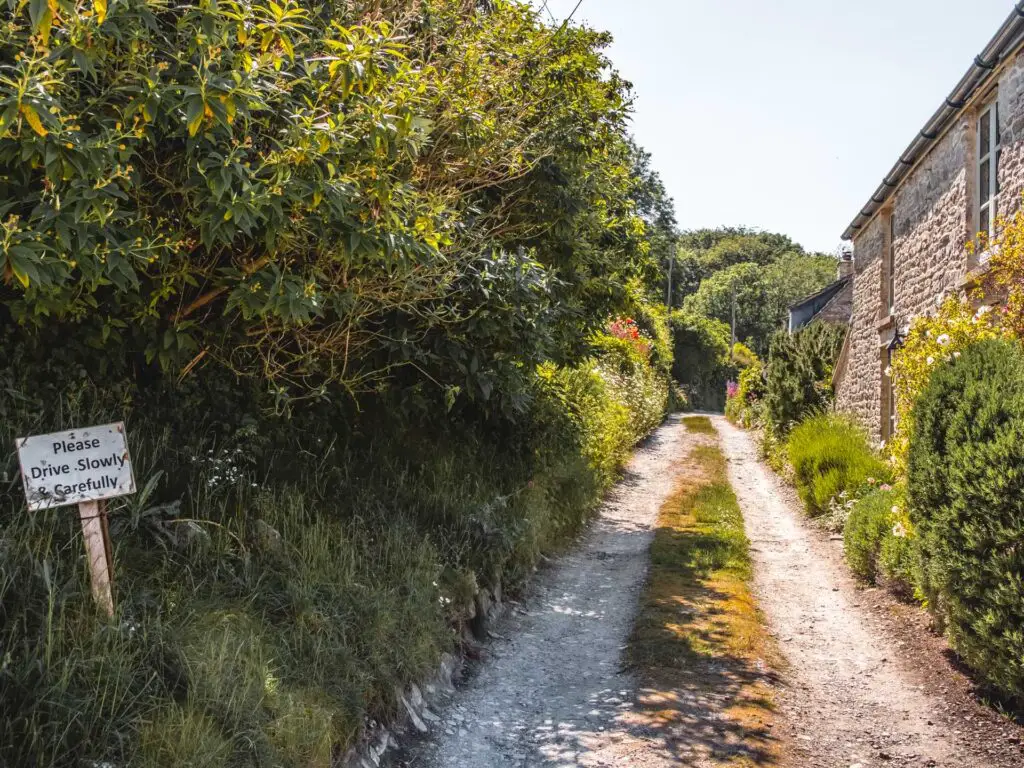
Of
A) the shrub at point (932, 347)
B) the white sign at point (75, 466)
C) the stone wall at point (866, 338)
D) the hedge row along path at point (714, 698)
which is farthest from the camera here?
the stone wall at point (866, 338)

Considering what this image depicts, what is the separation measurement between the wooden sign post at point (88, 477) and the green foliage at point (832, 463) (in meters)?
9.70

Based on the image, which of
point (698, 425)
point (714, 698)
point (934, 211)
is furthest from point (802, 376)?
point (714, 698)

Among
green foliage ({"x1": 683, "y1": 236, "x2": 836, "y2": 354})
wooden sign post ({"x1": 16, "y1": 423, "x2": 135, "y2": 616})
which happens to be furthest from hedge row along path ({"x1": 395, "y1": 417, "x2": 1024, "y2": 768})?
green foliage ({"x1": 683, "y1": 236, "x2": 836, "y2": 354})

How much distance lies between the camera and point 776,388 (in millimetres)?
19500

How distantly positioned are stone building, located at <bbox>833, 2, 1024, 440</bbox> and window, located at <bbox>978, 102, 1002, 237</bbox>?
0.01m

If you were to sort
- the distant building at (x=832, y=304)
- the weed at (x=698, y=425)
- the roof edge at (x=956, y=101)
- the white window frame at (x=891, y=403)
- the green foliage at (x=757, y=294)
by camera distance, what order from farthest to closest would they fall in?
the green foliage at (x=757, y=294) → the distant building at (x=832, y=304) → the weed at (x=698, y=425) → the white window frame at (x=891, y=403) → the roof edge at (x=956, y=101)

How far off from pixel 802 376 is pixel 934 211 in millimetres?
8367

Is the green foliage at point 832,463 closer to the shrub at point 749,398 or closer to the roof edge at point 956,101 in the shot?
the roof edge at point 956,101

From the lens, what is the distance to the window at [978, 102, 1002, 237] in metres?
8.18

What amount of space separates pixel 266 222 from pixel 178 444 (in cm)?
201

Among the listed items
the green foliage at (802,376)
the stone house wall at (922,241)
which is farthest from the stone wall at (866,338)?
the green foliage at (802,376)

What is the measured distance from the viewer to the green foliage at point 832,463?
37.7 feet

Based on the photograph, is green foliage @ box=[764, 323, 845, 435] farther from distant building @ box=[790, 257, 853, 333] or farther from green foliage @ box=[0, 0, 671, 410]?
green foliage @ box=[0, 0, 671, 410]

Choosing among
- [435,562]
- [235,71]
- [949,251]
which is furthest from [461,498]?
[949,251]
